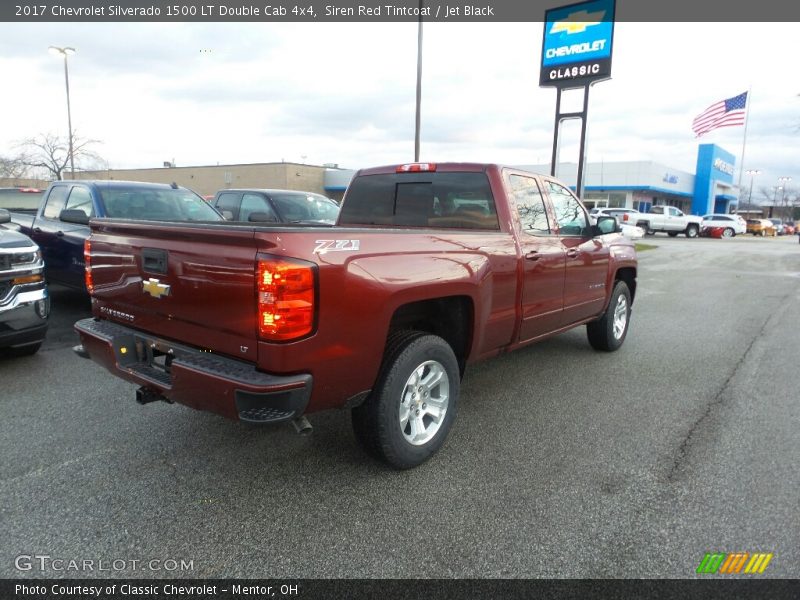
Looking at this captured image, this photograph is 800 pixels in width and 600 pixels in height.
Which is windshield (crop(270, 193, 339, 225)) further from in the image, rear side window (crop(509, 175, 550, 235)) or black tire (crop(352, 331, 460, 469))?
black tire (crop(352, 331, 460, 469))

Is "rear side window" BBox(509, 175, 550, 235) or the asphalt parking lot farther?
"rear side window" BBox(509, 175, 550, 235)

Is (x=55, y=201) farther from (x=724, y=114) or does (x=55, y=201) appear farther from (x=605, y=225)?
(x=724, y=114)

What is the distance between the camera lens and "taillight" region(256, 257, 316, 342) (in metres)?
2.46

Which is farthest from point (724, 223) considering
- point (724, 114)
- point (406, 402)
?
point (406, 402)

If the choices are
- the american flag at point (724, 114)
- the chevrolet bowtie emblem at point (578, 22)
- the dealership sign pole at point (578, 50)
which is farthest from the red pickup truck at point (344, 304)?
the american flag at point (724, 114)

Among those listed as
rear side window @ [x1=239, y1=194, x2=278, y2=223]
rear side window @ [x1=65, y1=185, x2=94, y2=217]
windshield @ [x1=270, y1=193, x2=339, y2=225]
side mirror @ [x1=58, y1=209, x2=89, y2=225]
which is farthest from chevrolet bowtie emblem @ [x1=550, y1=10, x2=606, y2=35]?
side mirror @ [x1=58, y1=209, x2=89, y2=225]

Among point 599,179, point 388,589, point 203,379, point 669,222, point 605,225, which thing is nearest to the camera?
point 388,589

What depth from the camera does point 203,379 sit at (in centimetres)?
263

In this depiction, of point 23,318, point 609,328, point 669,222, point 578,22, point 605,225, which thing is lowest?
point 609,328

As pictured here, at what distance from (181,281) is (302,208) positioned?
8.05m

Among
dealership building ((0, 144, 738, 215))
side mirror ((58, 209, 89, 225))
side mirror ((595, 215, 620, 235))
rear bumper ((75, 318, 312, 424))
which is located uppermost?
dealership building ((0, 144, 738, 215))

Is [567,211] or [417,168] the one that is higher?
[417,168]

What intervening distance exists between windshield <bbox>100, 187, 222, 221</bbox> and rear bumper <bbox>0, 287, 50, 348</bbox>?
6.40ft

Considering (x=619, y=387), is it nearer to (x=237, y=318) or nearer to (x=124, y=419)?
(x=237, y=318)
